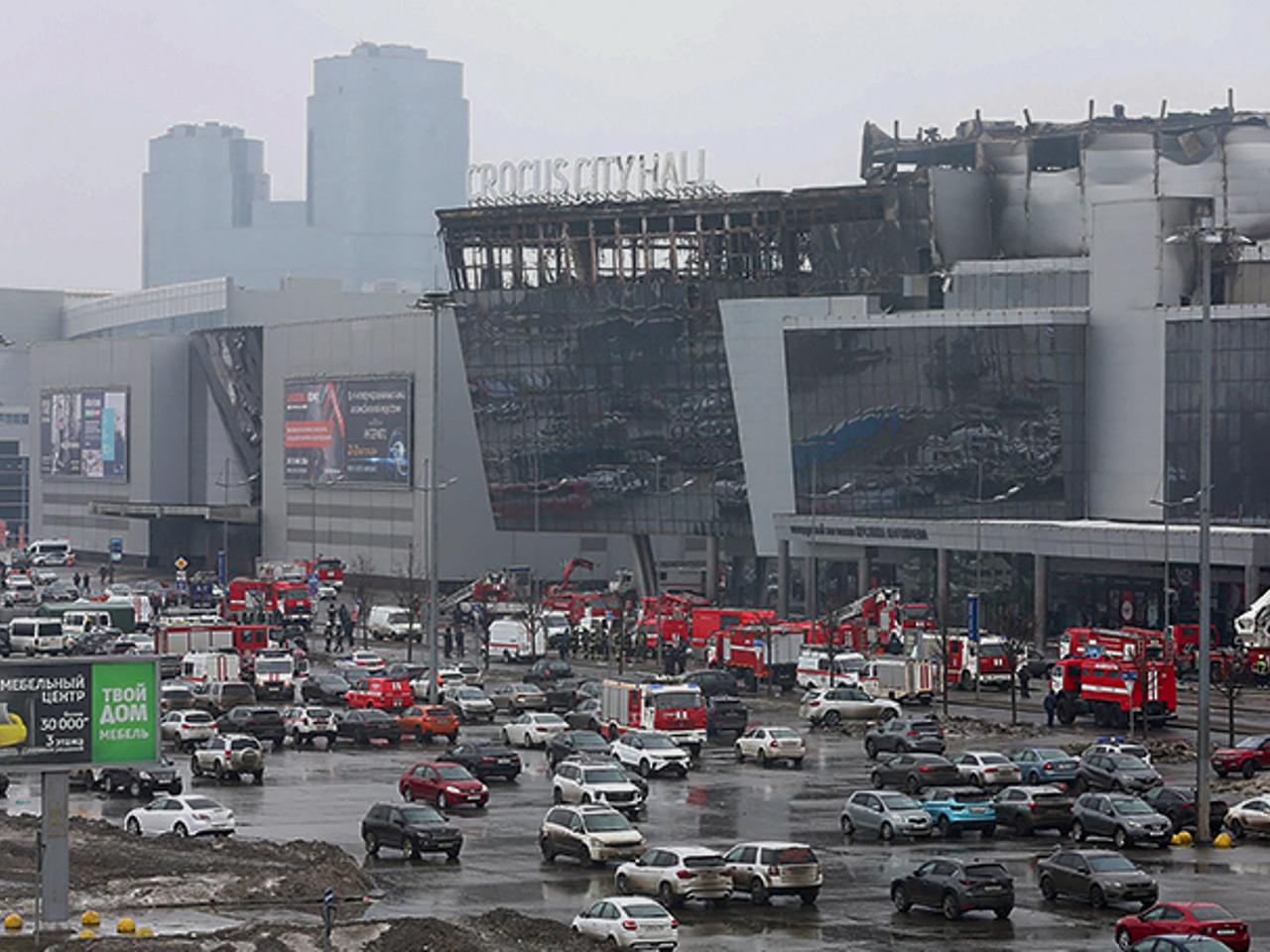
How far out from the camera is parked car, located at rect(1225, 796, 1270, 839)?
50.2m

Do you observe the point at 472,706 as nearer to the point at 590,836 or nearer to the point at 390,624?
the point at 590,836

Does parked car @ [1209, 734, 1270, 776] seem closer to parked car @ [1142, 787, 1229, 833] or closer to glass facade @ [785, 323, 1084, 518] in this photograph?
parked car @ [1142, 787, 1229, 833]

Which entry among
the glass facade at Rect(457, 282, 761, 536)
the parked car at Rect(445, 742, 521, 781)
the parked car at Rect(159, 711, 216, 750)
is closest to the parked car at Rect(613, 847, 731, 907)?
the parked car at Rect(445, 742, 521, 781)

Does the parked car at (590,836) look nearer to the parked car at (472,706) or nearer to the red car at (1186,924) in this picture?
the red car at (1186,924)

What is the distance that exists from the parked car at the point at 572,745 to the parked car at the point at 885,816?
14890 millimetres

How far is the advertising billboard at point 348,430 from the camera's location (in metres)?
160

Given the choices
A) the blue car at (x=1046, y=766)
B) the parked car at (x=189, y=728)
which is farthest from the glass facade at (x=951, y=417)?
the blue car at (x=1046, y=766)

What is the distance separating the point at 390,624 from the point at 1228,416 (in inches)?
1927

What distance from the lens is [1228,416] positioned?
110 meters

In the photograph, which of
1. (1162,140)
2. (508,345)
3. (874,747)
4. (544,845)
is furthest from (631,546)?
(544,845)

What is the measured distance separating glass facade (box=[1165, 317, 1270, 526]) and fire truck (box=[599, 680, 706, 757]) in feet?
157

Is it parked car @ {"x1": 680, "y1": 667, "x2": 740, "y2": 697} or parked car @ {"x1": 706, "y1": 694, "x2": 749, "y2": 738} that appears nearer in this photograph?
parked car @ {"x1": 706, "y1": 694, "x2": 749, "y2": 738}

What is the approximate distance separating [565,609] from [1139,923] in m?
86.4

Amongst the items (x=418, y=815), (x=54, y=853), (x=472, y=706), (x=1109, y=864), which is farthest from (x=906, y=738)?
(x=54, y=853)
